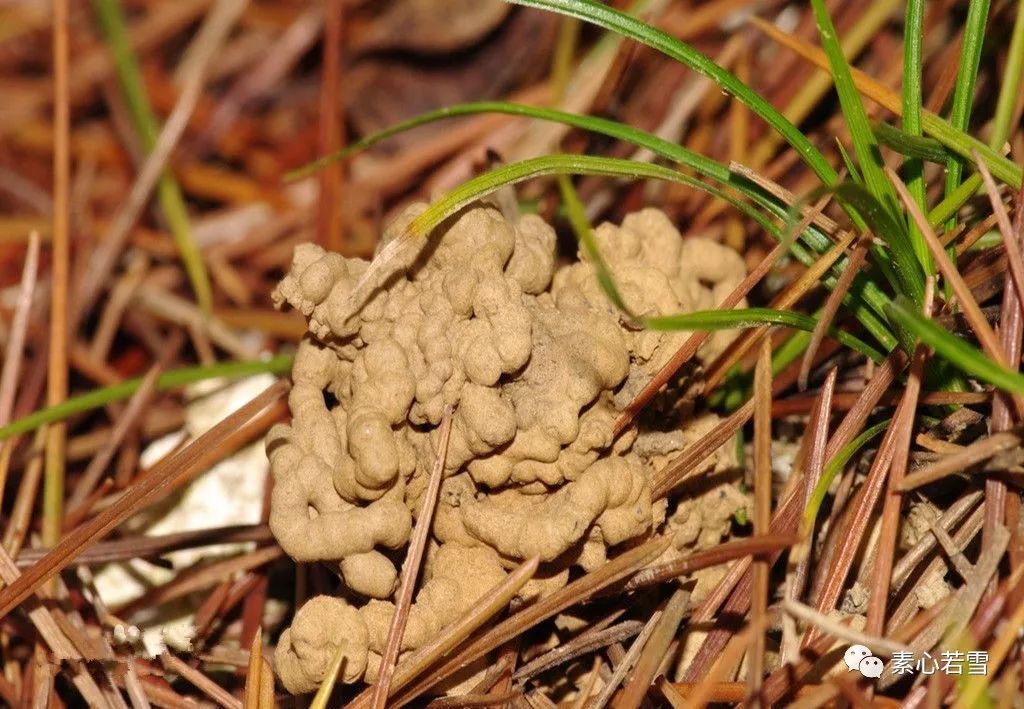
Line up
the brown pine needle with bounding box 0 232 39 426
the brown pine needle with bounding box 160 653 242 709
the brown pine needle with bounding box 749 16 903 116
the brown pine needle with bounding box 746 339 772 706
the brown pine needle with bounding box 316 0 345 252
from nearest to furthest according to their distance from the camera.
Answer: the brown pine needle with bounding box 746 339 772 706
the brown pine needle with bounding box 160 653 242 709
the brown pine needle with bounding box 749 16 903 116
the brown pine needle with bounding box 0 232 39 426
the brown pine needle with bounding box 316 0 345 252

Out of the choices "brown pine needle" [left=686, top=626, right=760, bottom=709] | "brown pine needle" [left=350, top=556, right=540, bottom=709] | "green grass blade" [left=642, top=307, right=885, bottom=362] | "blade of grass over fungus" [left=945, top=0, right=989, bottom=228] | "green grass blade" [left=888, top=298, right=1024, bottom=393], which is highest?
"blade of grass over fungus" [left=945, top=0, right=989, bottom=228]

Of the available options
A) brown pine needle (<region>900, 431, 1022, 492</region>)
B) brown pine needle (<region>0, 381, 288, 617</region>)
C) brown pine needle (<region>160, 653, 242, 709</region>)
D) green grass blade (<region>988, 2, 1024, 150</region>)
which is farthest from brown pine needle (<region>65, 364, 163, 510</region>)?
green grass blade (<region>988, 2, 1024, 150</region>)

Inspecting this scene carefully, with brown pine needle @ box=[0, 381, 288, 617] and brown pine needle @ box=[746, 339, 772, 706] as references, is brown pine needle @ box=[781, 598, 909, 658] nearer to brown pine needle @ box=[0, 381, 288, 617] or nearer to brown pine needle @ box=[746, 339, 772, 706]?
brown pine needle @ box=[746, 339, 772, 706]

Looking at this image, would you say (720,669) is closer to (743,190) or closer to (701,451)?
(701,451)

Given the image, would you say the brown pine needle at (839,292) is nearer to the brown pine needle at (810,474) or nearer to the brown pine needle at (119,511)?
the brown pine needle at (810,474)

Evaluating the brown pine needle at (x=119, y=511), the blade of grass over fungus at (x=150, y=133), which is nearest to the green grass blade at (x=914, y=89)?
the brown pine needle at (x=119, y=511)

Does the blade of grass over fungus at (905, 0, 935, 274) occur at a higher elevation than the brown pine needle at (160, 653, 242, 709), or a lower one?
higher

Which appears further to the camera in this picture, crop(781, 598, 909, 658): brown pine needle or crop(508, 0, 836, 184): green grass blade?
crop(508, 0, 836, 184): green grass blade
